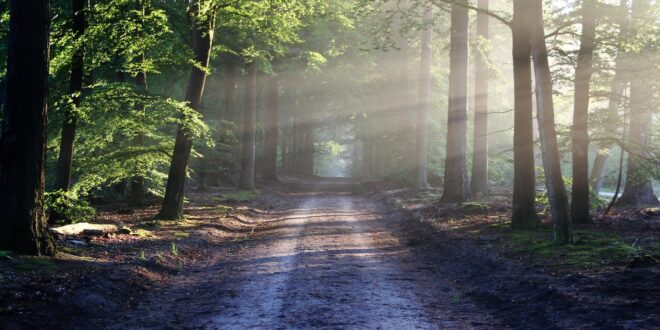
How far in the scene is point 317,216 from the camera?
20.1 metres

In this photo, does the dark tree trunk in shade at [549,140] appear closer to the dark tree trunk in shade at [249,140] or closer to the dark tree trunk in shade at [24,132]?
the dark tree trunk in shade at [24,132]

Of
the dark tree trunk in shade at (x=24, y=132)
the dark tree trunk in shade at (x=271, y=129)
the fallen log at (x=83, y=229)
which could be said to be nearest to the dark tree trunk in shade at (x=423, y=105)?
the dark tree trunk in shade at (x=271, y=129)

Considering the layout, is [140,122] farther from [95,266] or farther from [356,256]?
[356,256]

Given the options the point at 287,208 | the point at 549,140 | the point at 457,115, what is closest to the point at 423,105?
the point at 457,115

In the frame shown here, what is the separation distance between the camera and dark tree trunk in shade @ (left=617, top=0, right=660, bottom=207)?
15.1 m

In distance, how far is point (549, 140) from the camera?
1139cm

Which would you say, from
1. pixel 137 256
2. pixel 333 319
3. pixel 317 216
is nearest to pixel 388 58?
pixel 317 216

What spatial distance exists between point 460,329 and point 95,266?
6370 millimetres

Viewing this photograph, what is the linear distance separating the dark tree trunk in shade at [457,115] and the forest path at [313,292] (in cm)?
724

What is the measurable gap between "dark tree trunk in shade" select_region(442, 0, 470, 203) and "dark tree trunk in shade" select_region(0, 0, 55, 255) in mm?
15117

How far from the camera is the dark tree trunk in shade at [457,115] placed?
20.8 meters

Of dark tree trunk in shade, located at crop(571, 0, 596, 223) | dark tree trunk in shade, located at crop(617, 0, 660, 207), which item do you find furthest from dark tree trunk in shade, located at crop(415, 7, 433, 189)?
dark tree trunk in shade, located at crop(571, 0, 596, 223)

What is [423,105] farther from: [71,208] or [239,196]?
[71,208]

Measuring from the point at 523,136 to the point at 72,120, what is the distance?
1192 centimetres
